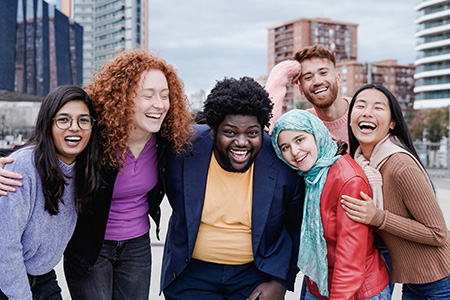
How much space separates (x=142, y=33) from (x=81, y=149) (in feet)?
313

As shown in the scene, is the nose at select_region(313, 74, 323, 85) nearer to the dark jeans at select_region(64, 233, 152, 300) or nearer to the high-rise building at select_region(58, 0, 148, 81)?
the dark jeans at select_region(64, 233, 152, 300)

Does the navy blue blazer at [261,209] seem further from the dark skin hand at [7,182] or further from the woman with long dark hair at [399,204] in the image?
the dark skin hand at [7,182]

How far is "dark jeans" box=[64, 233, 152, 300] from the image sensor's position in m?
2.98

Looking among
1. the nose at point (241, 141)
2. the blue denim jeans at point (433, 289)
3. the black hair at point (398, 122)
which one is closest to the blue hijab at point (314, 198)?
the nose at point (241, 141)

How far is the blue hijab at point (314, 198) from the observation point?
258cm

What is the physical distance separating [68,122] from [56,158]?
0.74 ft

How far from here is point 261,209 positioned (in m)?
2.73

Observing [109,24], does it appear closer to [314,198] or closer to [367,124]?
[367,124]

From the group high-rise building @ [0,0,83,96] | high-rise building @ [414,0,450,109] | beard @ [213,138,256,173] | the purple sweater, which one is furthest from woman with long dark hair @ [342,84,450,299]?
high-rise building @ [414,0,450,109]

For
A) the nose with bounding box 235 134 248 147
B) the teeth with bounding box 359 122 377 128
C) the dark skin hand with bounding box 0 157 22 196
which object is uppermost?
the teeth with bounding box 359 122 377 128

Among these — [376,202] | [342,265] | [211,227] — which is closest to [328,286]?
[342,265]

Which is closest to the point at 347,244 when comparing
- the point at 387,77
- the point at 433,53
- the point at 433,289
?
the point at 433,289

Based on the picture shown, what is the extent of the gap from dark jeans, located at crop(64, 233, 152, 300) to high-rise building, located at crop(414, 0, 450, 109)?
70.5 m

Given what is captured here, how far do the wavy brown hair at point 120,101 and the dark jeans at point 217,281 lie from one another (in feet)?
2.56
